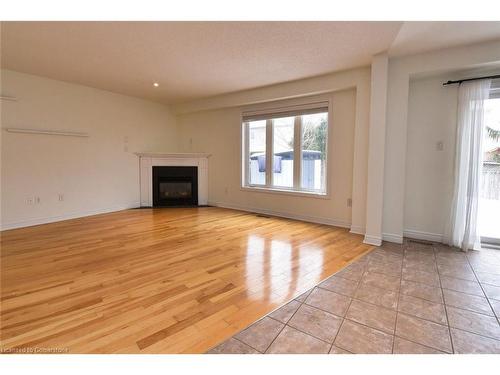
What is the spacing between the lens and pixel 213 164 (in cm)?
605

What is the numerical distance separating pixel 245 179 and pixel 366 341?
4.29 meters

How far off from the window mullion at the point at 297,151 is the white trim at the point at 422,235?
1870mm

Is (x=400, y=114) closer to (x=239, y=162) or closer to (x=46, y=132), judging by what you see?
(x=239, y=162)

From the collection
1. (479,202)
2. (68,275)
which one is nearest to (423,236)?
(479,202)

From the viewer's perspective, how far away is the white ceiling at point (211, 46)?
8.43 feet

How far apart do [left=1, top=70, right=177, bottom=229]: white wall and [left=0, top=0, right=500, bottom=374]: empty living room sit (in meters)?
0.03

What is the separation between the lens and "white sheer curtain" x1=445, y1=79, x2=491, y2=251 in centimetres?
305

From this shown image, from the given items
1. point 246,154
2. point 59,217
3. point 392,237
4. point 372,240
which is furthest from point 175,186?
point 392,237

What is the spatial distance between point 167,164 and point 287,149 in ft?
9.31

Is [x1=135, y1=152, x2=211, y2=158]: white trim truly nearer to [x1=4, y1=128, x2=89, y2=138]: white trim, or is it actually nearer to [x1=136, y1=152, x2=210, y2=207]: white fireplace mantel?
[x1=136, y1=152, x2=210, y2=207]: white fireplace mantel

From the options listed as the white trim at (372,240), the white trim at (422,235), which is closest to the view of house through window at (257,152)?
the white trim at (372,240)

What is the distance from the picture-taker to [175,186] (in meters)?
6.10

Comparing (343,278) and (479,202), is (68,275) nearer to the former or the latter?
(343,278)

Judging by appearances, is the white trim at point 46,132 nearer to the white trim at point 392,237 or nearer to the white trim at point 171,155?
the white trim at point 171,155
